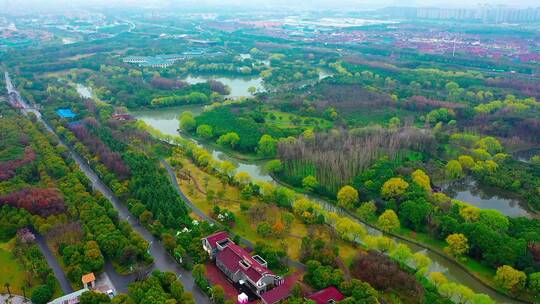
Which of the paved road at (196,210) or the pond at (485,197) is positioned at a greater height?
the paved road at (196,210)

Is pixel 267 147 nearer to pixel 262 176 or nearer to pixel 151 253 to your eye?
pixel 262 176

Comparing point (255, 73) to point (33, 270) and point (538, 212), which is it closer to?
point (538, 212)

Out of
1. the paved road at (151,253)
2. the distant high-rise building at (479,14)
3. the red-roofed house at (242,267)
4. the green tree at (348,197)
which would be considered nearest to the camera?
the red-roofed house at (242,267)

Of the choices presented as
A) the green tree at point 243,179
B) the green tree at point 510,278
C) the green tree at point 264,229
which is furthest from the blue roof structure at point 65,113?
the green tree at point 510,278

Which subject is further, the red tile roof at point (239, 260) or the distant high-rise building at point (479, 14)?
the distant high-rise building at point (479, 14)

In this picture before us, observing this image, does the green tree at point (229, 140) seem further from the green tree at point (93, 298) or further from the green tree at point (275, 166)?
the green tree at point (93, 298)

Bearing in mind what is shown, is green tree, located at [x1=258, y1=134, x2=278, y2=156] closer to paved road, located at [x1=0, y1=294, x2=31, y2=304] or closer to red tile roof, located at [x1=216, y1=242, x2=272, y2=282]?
red tile roof, located at [x1=216, y1=242, x2=272, y2=282]
